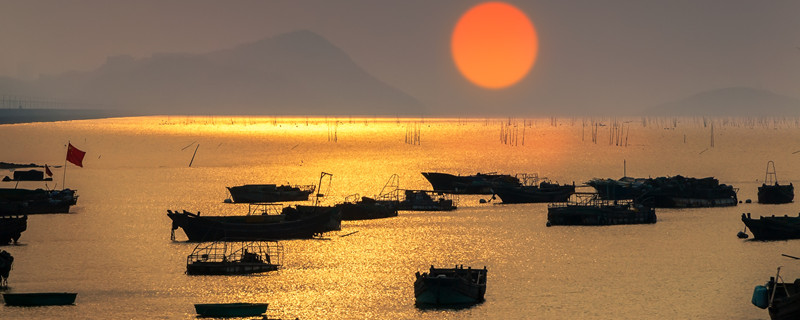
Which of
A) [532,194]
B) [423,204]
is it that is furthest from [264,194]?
[532,194]

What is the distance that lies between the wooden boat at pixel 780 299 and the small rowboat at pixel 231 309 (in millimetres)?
28204

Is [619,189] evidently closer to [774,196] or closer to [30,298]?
[774,196]

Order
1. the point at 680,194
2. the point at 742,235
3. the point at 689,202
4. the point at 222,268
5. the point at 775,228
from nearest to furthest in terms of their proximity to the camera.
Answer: the point at 222,268, the point at 775,228, the point at 742,235, the point at 689,202, the point at 680,194

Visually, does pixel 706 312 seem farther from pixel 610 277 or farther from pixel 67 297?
pixel 67 297

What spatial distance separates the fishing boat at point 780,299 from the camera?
2185 inches

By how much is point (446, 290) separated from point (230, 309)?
44.0 ft

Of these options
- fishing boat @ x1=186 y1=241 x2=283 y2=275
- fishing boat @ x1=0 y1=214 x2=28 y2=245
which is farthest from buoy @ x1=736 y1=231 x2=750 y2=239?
fishing boat @ x1=0 y1=214 x2=28 y2=245

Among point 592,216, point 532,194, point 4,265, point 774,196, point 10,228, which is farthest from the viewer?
point 532,194

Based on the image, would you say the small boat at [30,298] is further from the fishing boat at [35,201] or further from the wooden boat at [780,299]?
the fishing boat at [35,201]

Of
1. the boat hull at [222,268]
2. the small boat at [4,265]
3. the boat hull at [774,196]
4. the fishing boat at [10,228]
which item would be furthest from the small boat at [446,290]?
the boat hull at [774,196]

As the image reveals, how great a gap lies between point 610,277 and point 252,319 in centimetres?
2938

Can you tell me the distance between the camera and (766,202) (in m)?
134

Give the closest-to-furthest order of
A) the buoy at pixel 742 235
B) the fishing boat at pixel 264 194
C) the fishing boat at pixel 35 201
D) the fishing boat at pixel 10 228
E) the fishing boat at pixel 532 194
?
the fishing boat at pixel 10 228, the buoy at pixel 742 235, the fishing boat at pixel 35 201, the fishing boat at pixel 264 194, the fishing boat at pixel 532 194

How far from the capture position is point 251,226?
9362 cm
